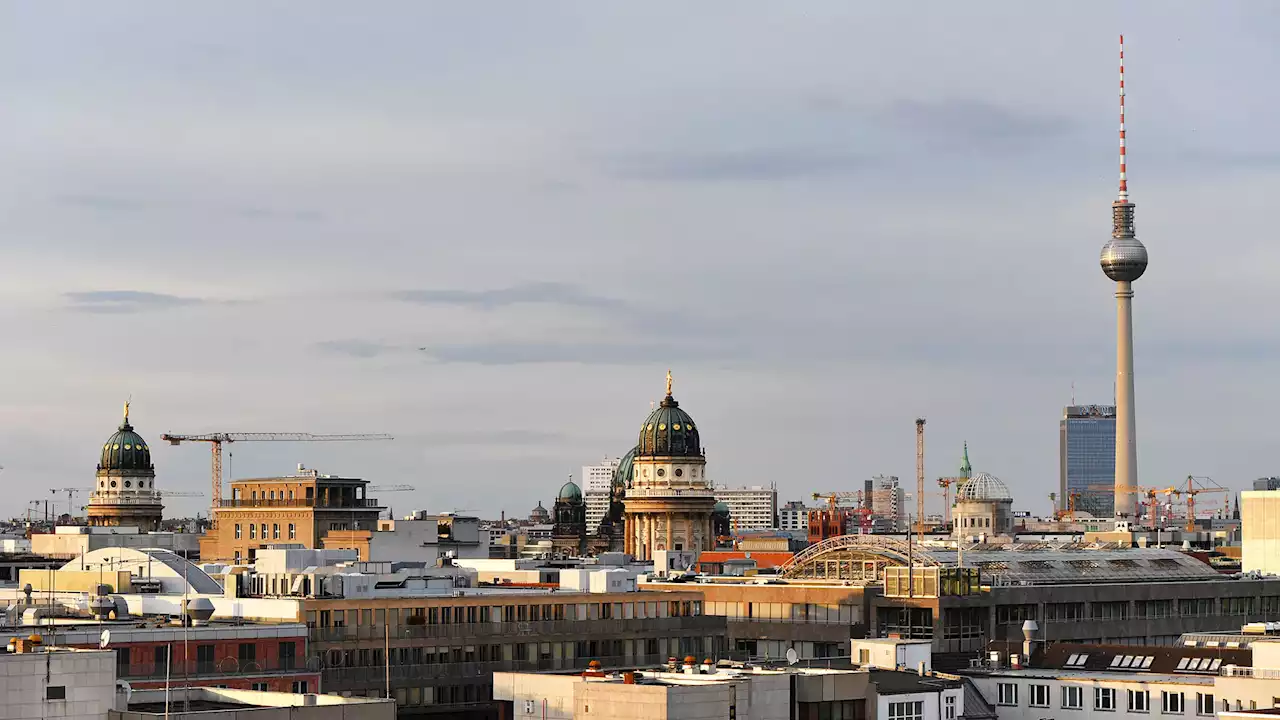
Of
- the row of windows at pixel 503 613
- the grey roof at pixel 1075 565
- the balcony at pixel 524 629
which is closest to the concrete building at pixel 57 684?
the balcony at pixel 524 629

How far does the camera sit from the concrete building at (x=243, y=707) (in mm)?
A: 69750

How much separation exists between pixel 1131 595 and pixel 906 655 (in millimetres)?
47067

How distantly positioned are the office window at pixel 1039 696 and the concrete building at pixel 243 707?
3763 cm

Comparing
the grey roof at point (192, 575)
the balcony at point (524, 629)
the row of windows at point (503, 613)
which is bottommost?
the balcony at point (524, 629)

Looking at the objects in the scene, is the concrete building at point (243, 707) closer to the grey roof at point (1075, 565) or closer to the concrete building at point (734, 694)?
the concrete building at point (734, 694)

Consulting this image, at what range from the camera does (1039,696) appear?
108m

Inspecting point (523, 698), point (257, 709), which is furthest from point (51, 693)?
point (523, 698)

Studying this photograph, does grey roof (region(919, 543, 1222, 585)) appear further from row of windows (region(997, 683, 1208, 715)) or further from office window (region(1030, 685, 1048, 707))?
office window (region(1030, 685, 1048, 707))

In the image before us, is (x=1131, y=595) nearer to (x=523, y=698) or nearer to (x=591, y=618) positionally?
(x=591, y=618)

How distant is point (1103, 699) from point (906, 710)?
12.0m

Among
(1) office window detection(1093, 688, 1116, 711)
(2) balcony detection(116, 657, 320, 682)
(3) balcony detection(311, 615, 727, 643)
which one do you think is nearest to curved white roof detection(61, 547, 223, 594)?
(3) balcony detection(311, 615, 727, 643)

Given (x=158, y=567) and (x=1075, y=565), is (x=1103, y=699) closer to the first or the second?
(x=1075, y=565)

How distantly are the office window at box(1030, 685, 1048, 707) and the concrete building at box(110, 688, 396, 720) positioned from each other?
123ft

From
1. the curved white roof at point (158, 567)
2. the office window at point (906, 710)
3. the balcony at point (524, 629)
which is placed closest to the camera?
the office window at point (906, 710)
